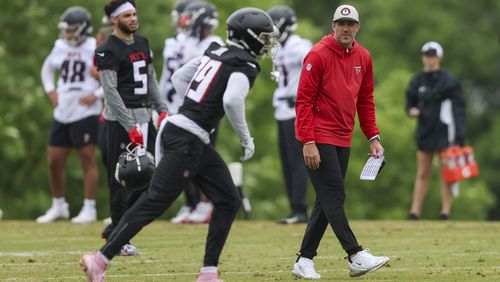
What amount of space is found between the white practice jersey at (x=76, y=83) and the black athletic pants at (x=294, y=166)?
2.37m

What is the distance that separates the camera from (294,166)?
17.6 meters

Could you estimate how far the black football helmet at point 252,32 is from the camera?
1093 centimetres

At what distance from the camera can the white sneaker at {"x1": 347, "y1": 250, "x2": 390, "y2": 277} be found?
11359 mm

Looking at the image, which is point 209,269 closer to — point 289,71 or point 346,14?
point 346,14

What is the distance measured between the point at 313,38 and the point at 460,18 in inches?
359

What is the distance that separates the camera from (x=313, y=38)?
167 ft

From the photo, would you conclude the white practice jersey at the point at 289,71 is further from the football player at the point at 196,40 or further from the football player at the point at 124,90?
the football player at the point at 124,90

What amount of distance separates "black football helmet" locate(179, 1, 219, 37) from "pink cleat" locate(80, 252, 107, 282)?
800 cm

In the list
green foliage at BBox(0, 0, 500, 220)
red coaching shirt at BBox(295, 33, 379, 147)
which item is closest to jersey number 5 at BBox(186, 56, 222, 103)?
red coaching shirt at BBox(295, 33, 379, 147)

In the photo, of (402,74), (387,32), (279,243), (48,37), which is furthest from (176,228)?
(387,32)

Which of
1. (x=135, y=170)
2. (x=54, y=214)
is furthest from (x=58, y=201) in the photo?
(x=135, y=170)

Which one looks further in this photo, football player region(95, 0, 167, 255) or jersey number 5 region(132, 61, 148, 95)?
jersey number 5 region(132, 61, 148, 95)

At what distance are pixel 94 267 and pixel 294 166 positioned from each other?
289 inches

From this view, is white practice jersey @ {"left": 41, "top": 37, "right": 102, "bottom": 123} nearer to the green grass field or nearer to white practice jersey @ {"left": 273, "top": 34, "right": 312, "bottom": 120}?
the green grass field
